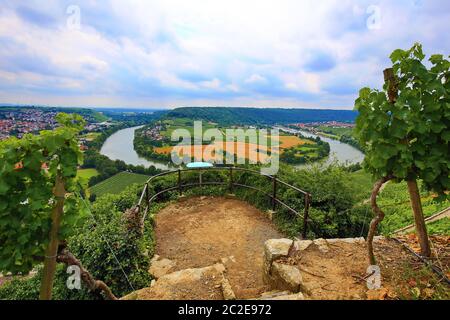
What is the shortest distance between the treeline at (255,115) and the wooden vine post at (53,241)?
48.3 m

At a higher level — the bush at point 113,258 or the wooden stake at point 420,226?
the wooden stake at point 420,226

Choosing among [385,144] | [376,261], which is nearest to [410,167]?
[385,144]

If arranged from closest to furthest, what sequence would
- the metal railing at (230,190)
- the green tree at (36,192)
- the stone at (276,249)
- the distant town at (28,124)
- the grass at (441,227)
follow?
the green tree at (36,192), the distant town at (28,124), the stone at (276,249), the metal railing at (230,190), the grass at (441,227)

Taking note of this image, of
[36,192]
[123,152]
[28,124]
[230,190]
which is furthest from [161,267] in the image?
[123,152]

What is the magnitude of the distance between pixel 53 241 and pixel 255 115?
60.4 metres

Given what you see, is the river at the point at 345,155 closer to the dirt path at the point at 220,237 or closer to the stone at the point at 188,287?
the dirt path at the point at 220,237

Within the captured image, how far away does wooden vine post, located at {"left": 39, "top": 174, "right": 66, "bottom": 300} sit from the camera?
6.09ft

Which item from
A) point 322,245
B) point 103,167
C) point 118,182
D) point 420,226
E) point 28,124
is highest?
point 28,124

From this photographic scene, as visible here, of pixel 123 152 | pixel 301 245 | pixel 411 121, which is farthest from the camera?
pixel 123 152

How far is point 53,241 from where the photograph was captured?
1.89 metres

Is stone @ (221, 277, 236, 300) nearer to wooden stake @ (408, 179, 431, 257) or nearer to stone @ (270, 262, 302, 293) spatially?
stone @ (270, 262, 302, 293)


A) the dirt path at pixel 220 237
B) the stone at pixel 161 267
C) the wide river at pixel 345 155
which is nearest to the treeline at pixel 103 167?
the wide river at pixel 345 155

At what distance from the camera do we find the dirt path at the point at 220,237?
397cm

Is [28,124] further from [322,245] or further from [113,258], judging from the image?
[322,245]
